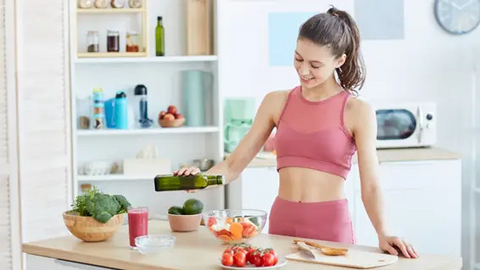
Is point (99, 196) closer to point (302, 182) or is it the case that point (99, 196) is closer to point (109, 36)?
point (302, 182)

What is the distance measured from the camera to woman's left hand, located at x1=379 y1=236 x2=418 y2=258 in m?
2.57

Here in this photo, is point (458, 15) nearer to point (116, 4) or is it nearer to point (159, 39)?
point (159, 39)

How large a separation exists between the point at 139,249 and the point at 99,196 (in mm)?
297

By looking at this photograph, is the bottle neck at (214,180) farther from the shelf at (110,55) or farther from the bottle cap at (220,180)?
the shelf at (110,55)

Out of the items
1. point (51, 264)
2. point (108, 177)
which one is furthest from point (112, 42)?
point (51, 264)

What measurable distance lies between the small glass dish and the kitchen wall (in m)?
2.54

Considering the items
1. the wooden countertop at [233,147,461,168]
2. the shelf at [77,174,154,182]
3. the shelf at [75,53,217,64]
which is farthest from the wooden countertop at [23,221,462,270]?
the shelf at [75,53,217,64]

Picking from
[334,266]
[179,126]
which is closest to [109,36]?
[179,126]

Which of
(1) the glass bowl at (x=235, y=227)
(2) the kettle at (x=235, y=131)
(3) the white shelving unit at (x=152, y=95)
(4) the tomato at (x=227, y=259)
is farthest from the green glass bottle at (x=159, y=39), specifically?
(4) the tomato at (x=227, y=259)

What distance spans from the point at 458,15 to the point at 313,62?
2.76 metres

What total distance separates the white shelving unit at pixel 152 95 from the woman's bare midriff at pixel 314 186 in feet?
6.05

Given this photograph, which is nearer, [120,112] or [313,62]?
[313,62]

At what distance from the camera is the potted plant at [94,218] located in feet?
9.29

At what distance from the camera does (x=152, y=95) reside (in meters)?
5.14
